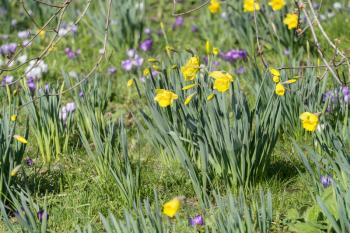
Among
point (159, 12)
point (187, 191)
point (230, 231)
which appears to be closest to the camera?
point (230, 231)

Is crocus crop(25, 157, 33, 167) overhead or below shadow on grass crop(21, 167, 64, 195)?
overhead

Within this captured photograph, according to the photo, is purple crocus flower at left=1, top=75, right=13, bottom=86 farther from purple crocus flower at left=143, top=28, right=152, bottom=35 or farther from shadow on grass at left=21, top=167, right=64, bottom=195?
purple crocus flower at left=143, top=28, right=152, bottom=35

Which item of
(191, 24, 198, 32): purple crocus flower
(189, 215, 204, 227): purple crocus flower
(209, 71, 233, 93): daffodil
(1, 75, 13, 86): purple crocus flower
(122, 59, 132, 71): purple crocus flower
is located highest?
(209, 71, 233, 93): daffodil

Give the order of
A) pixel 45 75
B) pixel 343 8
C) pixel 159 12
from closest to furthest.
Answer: pixel 45 75 → pixel 343 8 → pixel 159 12

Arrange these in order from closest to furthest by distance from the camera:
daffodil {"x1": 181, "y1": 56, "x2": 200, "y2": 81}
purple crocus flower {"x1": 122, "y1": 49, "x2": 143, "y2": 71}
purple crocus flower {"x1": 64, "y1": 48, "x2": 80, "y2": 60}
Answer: daffodil {"x1": 181, "y1": 56, "x2": 200, "y2": 81}
purple crocus flower {"x1": 122, "y1": 49, "x2": 143, "y2": 71}
purple crocus flower {"x1": 64, "y1": 48, "x2": 80, "y2": 60}

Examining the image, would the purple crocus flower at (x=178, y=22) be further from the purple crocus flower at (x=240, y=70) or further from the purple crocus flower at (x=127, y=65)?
the purple crocus flower at (x=240, y=70)

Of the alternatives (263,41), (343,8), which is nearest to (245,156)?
(263,41)

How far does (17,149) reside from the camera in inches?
117

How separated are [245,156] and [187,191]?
0.33 m

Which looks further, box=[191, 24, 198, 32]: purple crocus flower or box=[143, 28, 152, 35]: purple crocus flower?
box=[191, 24, 198, 32]: purple crocus flower

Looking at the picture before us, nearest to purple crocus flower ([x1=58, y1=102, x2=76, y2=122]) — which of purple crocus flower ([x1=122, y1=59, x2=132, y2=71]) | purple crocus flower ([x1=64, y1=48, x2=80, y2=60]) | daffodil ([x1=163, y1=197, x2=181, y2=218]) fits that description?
purple crocus flower ([x1=122, y1=59, x2=132, y2=71])

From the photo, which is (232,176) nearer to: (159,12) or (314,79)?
(314,79)

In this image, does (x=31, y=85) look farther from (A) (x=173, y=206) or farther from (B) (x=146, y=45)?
(A) (x=173, y=206)

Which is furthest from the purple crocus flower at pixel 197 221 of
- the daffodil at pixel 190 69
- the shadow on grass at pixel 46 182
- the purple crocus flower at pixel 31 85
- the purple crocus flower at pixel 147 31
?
the purple crocus flower at pixel 147 31
